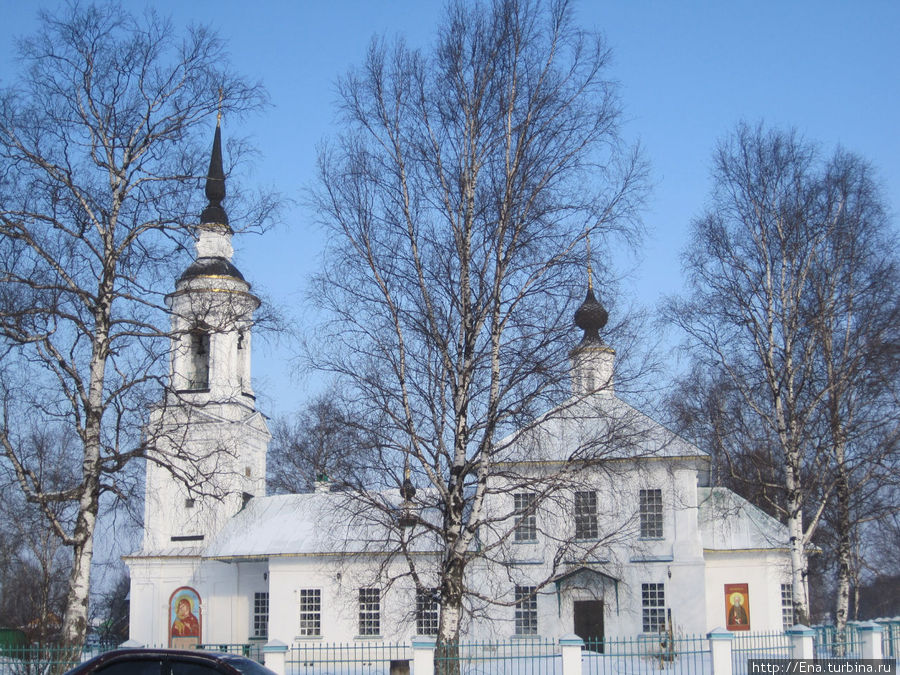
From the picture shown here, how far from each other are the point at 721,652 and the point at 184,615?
21862 mm

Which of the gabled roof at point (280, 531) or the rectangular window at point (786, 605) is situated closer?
the rectangular window at point (786, 605)

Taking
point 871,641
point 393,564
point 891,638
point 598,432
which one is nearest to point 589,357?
point 598,432

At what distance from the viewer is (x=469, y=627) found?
27.8m

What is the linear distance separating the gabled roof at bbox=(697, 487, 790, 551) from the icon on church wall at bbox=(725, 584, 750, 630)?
1200 mm

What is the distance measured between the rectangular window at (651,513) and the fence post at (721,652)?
12380mm

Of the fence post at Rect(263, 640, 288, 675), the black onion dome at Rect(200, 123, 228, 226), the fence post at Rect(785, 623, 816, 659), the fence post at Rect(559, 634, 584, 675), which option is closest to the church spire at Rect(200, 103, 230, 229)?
the black onion dome at Rect(200, 123, 228, 226)

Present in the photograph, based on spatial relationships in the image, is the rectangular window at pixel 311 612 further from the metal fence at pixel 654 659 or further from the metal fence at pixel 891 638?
the metal fence at pixel 891 638

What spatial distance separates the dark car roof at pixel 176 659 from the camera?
10.1 m

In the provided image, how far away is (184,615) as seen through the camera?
32.4 m

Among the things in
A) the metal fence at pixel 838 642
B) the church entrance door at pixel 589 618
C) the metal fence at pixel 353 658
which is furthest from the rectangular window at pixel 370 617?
the metal fence at pixel 838 642

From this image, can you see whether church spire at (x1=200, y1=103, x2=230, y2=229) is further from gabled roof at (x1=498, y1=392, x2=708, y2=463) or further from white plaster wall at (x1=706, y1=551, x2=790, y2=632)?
white plaster wall at (x1=706, y1=551, x2=790, y2=632)

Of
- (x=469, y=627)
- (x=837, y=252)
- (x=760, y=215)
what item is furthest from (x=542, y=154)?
(x=469, y=627)

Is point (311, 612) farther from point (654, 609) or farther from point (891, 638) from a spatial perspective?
point (891, 638)

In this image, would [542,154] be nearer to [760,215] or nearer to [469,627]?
[760,215]
